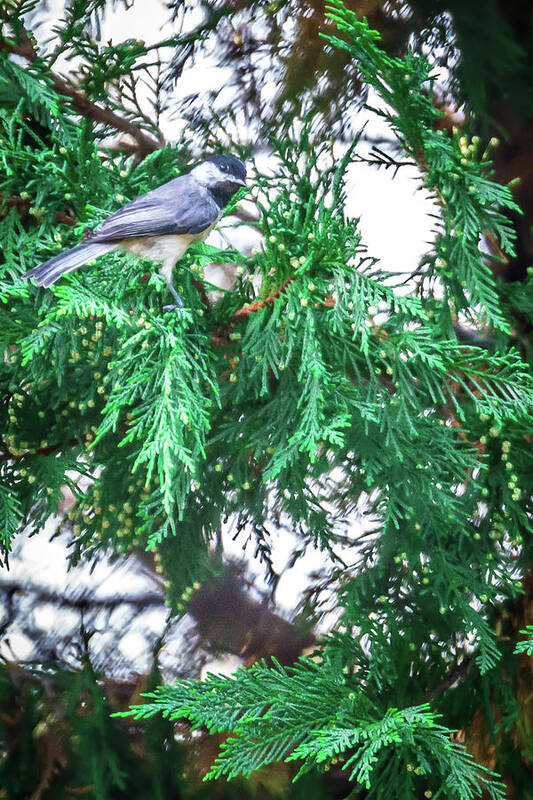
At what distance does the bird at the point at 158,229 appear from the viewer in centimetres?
81

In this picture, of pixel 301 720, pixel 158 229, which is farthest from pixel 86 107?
pixel 301 720

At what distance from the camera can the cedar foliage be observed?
83 cm

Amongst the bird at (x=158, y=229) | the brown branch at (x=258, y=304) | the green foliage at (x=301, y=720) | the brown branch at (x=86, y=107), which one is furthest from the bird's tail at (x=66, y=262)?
the green foliage at (x=301, y=720)

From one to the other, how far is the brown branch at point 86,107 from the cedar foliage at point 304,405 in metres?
0.02

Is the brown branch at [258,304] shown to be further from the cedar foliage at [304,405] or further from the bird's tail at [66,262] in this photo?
the bird's tail at [66,262]

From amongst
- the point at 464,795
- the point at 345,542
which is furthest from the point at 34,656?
the point at 464,795

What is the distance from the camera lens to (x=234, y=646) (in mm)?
1602

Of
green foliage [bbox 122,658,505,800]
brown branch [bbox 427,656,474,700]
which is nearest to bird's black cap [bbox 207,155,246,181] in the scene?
green foliage [bbox 122,658,505,800]

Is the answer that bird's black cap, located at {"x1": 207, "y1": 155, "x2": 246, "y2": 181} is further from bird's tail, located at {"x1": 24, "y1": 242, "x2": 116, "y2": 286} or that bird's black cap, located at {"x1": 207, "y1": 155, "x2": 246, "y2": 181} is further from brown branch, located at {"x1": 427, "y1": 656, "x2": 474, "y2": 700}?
brown branch, located at {"x1": 427, "y1": 656, "x2": 474, "y2": 700}

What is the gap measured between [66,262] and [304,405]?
0.32 metres

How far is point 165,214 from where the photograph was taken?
852 mm

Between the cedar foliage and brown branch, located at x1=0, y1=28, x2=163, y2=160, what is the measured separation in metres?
0.02

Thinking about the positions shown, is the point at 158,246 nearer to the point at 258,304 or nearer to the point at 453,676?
the point at 258,304

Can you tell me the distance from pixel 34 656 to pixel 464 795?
96 centimetres
